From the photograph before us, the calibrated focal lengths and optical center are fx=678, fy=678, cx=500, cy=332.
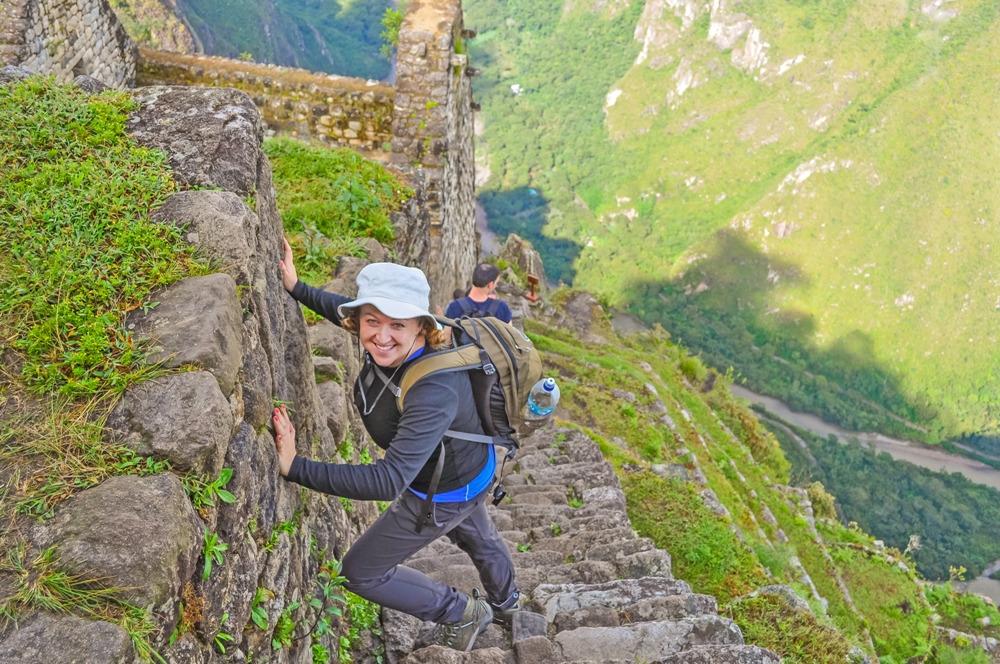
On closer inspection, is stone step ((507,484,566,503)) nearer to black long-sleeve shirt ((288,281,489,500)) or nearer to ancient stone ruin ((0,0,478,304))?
black long-sleeve shirt ((288,281,489,500))

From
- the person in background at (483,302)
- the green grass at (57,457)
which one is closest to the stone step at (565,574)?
the person in background at (483,302)

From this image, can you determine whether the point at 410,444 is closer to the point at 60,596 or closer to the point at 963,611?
the point at 60,596

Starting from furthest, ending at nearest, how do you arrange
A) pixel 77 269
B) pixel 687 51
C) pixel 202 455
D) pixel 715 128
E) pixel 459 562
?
pixel 687 51 < pixel 715 128 < pixel 459 562 < pixel 77 269 < pixel 202 455

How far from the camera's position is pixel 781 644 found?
4.29 meters

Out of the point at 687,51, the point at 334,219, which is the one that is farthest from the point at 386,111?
the point at 687,51

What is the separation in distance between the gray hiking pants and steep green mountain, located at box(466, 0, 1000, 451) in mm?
64723

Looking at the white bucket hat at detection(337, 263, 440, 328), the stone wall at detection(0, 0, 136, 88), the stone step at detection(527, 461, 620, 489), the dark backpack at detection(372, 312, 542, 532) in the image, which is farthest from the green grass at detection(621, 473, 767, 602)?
the stone wall at detection(0, 0, 136, 88)

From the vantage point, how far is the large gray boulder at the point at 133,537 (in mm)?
1875

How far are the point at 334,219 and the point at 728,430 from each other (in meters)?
13.0

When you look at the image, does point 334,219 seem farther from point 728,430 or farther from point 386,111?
point 728,430

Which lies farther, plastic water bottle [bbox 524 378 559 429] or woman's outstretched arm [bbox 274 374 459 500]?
plastic water bottle [bbox 524 378 559 429]

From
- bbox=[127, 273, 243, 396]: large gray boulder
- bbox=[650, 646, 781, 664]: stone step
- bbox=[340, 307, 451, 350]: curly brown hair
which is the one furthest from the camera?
bbox=[650, 646, 781, 664]: stone step

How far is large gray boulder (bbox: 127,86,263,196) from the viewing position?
3121 mm

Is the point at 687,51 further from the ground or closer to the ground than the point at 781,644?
further from the ground
